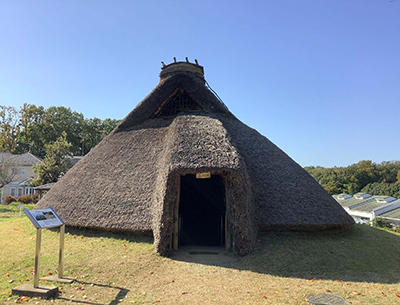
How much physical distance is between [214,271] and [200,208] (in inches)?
261

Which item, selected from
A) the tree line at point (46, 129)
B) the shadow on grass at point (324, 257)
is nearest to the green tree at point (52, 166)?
the tree line at point (46, 129)

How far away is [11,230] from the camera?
40.2 feet

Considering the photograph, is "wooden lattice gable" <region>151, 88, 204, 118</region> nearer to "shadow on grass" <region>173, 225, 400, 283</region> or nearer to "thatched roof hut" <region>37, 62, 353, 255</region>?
"thatched roof hut" <region>37, 62, 353, 255</region>

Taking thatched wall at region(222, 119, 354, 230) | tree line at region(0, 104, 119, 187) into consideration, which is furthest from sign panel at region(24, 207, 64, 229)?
tree line at region(0, 104, 119, 187)

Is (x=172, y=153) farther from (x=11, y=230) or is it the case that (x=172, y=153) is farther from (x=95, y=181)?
(x=11, y=230)

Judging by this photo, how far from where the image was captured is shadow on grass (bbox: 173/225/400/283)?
24.7ft

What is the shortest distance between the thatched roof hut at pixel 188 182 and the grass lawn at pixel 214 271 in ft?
1.83

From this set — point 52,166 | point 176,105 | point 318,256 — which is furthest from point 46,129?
point 318,256

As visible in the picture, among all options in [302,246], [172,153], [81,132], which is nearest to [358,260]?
[302,246]

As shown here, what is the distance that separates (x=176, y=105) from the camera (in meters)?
14.5

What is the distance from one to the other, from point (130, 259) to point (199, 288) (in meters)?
2.72

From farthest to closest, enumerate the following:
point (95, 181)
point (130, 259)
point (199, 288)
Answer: point (95, 181), point (130, 259), point (199, 288)

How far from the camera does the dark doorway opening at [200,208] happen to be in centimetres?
1354

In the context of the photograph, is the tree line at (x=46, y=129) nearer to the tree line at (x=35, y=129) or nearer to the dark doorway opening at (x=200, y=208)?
the tree line at (x=35, y=129)
